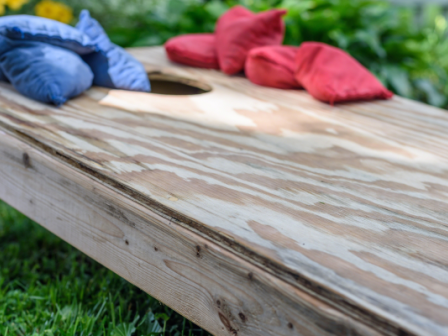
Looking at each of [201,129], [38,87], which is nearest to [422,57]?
[201,129]

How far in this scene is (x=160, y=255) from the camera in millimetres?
804

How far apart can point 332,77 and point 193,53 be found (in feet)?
2.11

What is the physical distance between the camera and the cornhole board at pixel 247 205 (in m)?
0.65

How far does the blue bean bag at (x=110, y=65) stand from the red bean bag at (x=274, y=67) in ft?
1.47

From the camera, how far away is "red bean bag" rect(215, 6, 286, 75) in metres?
1.85

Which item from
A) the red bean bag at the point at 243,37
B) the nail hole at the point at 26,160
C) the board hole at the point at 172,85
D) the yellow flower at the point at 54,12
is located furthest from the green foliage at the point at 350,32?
the nail hole at the point at 26,160

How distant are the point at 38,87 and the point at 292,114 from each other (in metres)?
0.77

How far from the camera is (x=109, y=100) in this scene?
140 centimetres

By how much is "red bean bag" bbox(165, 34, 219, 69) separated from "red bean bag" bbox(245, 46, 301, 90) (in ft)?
0.78

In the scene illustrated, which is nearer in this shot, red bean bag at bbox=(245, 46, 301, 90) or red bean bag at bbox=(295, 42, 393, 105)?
red bean bag at bbox=(295, 42, 393, 105)

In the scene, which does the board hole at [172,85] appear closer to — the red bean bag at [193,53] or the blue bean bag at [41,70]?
the red bean bag at [193,53]

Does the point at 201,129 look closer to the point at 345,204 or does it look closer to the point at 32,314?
the point at 345,204

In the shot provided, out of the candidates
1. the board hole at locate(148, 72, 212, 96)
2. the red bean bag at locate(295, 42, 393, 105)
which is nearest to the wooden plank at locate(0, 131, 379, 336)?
the board hole at locate(148, 72, 212, 96)

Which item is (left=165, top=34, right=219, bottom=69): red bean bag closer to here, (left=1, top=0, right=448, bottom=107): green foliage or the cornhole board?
the cornhole board
